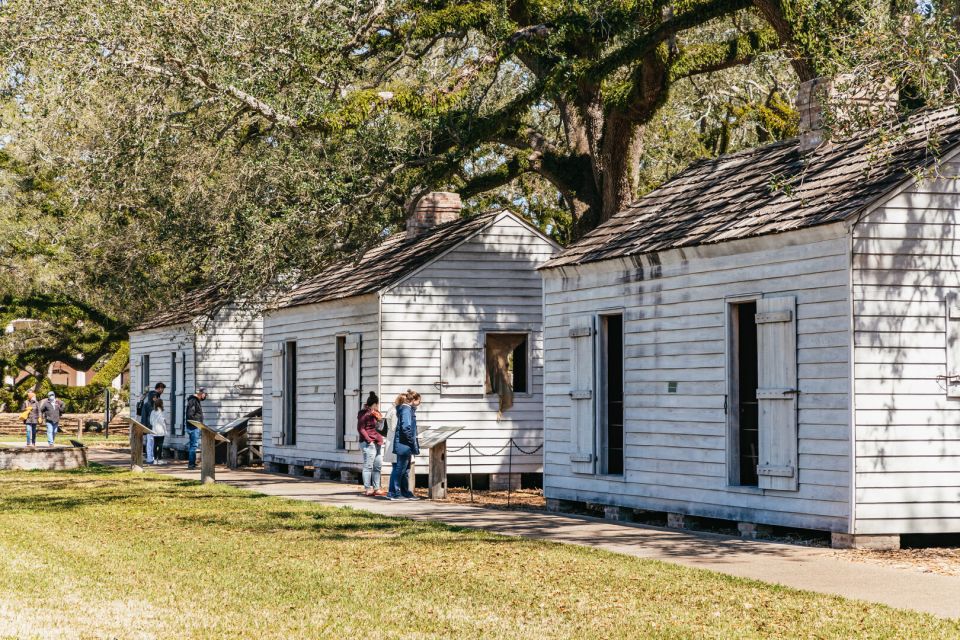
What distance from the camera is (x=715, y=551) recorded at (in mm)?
14078

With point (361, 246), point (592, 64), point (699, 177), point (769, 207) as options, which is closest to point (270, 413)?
point (361, 246)

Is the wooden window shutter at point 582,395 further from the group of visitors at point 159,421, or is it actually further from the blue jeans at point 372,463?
the group of visitors at point 159,421

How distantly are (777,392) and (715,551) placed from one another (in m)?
1.93

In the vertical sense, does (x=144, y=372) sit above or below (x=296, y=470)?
above

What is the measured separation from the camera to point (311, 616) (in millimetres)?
10117

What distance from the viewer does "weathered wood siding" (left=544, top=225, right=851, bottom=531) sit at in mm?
14219

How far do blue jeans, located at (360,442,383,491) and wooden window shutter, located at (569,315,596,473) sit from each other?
4046 mm

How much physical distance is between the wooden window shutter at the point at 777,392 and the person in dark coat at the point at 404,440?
21.9ft

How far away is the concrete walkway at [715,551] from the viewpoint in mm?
11211

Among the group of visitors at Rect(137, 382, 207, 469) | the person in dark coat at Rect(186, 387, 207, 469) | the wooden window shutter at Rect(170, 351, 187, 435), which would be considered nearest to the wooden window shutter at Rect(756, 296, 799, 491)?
the group of visitors at Rect(137, 382, 207, 469)

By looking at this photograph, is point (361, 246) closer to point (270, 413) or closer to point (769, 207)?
point (270, 413)

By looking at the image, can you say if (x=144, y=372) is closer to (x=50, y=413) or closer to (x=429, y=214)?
(x=50, y=413)

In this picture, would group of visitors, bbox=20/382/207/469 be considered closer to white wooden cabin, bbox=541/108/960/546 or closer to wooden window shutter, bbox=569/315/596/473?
wooden window shutter, bbox=569/315/596/473

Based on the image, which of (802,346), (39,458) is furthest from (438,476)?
(39,458)
